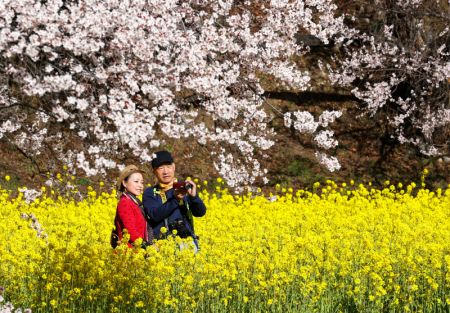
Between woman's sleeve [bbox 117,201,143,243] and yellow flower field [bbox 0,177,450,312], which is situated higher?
woman's sleeve [bbox 117,201,143,243]

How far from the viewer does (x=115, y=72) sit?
7109 millimetres

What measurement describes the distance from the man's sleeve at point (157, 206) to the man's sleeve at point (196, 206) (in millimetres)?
164

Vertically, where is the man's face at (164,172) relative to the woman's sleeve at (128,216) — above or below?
above

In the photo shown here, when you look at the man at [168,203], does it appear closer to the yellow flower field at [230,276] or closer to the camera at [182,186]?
the camera at [182,186]

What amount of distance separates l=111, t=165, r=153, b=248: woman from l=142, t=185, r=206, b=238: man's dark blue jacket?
15 centimetres

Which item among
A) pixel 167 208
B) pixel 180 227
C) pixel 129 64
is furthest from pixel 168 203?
pixel 129 64

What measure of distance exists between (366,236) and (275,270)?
1809 mm

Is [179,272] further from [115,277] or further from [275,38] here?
[275,38]

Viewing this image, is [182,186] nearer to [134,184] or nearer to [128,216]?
[134,184]

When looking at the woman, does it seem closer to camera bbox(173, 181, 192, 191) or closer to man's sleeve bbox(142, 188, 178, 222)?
→ man's sleeve bbox(142, 188, 178, 222)

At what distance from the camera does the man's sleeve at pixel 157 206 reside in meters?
7.47

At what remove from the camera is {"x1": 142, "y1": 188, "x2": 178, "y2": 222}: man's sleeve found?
24.5 feet

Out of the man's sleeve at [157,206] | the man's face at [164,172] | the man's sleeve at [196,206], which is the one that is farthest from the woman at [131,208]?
the man's sleeve at [196,206]

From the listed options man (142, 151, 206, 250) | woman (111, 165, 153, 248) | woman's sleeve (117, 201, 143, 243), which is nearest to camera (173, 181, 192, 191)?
man (142, 151, 206, 250)
